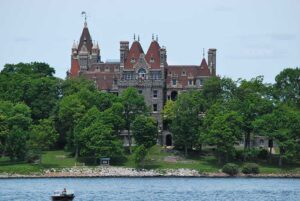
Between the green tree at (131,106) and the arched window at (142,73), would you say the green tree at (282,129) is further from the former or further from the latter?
the arched window at (142,73)

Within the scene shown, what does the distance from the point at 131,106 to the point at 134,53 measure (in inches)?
659

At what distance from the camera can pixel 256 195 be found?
10412 cm

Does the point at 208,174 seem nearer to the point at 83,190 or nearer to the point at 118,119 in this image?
the point at 118,119

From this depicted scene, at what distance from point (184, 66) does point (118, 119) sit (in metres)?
26.4

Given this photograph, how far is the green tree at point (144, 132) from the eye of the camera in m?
146

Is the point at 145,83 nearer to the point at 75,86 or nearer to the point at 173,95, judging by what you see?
the point at 173,95

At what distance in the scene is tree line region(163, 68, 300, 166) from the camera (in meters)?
144

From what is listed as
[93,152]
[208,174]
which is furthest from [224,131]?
[93,152]

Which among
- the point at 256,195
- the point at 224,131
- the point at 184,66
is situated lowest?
the point at 256,195

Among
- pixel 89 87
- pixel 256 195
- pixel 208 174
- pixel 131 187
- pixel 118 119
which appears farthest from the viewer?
pixel 89 87

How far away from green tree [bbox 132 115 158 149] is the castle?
563 inches

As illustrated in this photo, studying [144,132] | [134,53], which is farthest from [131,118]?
[134,53]

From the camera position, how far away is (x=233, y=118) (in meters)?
147

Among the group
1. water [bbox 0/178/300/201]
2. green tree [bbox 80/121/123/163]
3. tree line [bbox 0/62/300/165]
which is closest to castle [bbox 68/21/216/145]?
tree line [bbox 0/62/300/165]
